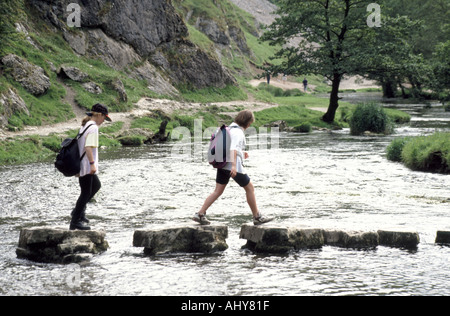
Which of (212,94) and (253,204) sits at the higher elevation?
(212,94)

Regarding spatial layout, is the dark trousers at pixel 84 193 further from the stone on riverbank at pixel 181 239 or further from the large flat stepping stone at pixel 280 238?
the large flat stepping stone at pixel 280 238

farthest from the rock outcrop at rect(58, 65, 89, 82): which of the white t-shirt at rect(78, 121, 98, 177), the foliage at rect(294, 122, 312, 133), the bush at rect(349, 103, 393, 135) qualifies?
the white t-shirt at rect(78, 121, 98, 177)

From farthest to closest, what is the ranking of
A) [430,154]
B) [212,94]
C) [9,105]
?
[212,94]
[9,105]
[430,154]

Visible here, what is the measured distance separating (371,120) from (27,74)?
75.5 feet

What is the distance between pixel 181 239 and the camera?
1104 cm

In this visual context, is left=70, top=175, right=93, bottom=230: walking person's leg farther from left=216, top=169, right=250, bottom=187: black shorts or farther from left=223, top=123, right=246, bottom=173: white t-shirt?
left=223, top=123, right=246, bottom=173: white t-shirt

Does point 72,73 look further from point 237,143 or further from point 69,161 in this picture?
point 237,143

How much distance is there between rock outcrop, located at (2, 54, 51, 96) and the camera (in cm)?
3530

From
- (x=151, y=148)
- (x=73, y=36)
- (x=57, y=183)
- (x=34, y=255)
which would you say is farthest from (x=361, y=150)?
(x=73, y=36)

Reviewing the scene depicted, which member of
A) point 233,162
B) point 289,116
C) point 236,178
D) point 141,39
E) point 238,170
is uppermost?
point 141,39

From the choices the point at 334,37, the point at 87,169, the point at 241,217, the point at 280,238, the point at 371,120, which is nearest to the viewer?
the point at 280,238

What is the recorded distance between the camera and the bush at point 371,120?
39.9 m

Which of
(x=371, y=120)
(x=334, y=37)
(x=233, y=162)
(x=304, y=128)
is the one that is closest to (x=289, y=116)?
(x=334, y=37)

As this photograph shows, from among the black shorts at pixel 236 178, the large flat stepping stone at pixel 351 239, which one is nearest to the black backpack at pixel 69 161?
the black shorts at pixel 236 178
